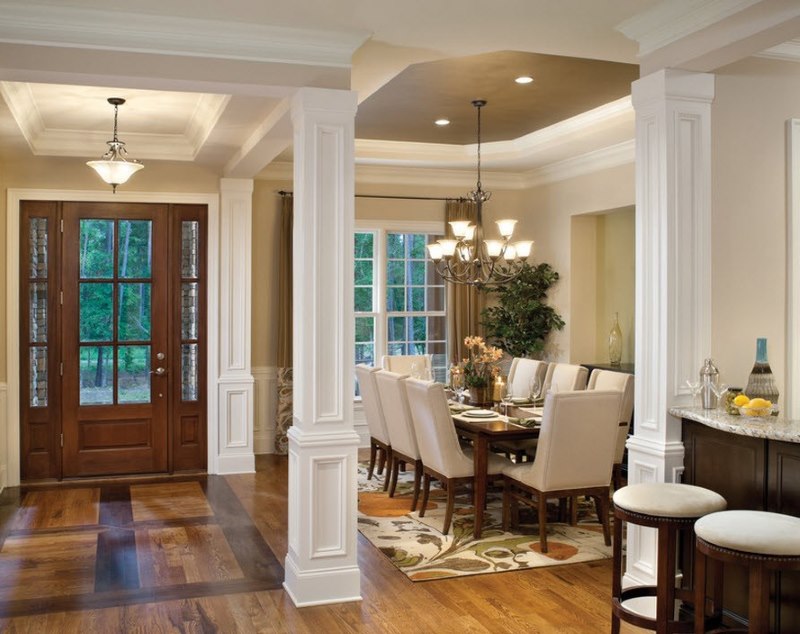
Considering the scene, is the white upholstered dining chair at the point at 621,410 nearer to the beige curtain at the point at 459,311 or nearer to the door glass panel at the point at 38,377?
the beige curtain at the point at 459,311

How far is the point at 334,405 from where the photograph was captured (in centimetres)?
418

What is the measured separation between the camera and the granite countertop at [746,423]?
3.21 meters

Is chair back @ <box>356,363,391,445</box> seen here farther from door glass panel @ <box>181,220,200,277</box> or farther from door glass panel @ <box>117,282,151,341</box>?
door glass panel @ <box>117,282,151,341</box>

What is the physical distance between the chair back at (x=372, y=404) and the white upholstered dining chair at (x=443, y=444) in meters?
1.00

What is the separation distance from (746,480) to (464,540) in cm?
209

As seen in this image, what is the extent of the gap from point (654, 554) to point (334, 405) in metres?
1.63

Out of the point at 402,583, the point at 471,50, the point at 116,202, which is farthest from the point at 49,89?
the point at 402,583

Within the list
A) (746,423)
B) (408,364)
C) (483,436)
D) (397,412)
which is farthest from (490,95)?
(746,423)

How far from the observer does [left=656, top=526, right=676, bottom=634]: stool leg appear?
10.5ft

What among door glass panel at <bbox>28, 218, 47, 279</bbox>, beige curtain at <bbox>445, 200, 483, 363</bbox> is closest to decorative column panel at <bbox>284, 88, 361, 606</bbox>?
door glass panel at <bbox>28, 218, 47, 279</bbox>

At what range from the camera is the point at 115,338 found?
7137 millimetres

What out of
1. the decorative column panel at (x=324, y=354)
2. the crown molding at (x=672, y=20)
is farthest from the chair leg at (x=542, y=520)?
the crown molding at (x=672, y=20)

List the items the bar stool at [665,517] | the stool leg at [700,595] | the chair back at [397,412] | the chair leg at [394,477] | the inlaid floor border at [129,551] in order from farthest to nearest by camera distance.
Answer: the chair leg at [394,477]
the chair back at [397,412]
the inlaid floor border at [129,551]
the bar stool at [665,517]
the stool leg at [700,595]

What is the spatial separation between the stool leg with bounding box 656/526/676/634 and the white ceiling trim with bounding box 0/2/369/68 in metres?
2.49
